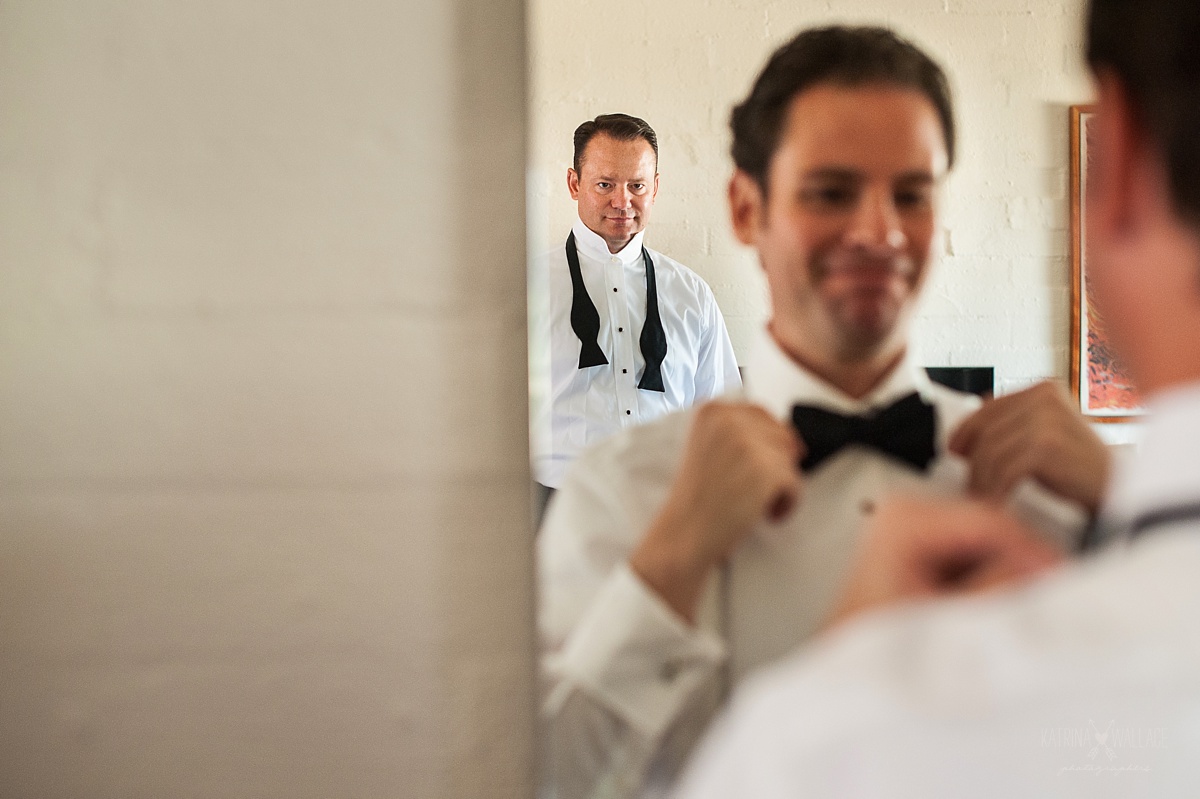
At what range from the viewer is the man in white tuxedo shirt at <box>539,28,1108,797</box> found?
2.14 feet

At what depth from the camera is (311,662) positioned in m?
0.96

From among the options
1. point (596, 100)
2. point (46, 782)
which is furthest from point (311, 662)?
point (596, 100)

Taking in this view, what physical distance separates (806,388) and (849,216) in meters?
0.12

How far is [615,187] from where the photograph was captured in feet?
2.68

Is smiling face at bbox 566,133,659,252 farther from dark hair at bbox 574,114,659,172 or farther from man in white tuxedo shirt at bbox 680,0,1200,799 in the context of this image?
man in white tuxedo shirt at bbox 680,0,1200,799

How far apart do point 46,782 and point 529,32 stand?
0.85 metres

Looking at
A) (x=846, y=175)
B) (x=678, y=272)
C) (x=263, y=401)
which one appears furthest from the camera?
(x=263, y=401)

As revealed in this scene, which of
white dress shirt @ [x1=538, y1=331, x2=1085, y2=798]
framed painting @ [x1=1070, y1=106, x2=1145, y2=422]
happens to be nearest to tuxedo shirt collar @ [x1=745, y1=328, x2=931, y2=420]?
white dress shirt @ [x1=538, y1=331, x2=1085, y2=798]

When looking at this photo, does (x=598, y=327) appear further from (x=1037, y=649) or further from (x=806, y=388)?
(x=1037, y=649)

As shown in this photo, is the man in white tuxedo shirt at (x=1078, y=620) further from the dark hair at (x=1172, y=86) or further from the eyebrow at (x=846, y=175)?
the eyebrow at (x=846, y=175)

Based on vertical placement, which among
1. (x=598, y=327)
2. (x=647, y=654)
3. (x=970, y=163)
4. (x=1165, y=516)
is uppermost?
(x=970, y=163)

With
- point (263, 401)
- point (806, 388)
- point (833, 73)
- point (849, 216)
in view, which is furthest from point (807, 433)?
point (263, 401)

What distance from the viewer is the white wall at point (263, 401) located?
0.95 meters

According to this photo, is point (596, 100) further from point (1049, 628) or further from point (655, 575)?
point (1049, 628)
